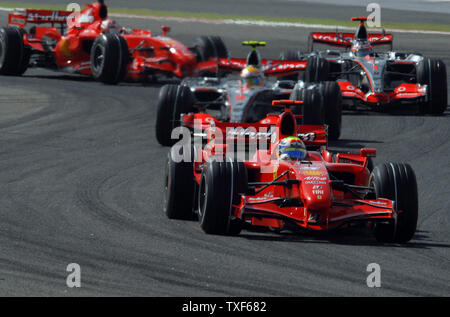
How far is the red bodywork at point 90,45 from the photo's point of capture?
27609 mm

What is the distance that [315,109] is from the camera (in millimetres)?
18688

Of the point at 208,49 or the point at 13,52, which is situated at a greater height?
the point at 208,49

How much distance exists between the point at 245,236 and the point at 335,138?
8651 millimetres

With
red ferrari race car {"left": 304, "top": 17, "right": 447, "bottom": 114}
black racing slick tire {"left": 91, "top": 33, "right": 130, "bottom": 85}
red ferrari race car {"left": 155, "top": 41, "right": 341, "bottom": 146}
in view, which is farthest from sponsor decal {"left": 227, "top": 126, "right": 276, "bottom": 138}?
black racing slick tire {"left": 91, "top": 33, "right": 130, "bottom": 85}

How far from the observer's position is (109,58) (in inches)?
1046

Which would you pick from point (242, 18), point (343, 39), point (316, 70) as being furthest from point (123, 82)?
point (242, 18)

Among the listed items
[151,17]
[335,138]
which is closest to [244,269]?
[335,138]

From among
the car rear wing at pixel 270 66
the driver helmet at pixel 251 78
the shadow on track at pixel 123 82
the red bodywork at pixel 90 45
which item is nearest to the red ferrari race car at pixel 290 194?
the driver helmet at pixel 251 78

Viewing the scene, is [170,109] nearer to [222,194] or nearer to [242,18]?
[222,194]

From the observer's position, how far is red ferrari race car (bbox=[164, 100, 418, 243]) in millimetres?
11305

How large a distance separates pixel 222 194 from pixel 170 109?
24.5 ft

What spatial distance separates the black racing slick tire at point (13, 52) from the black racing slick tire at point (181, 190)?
1669 cm

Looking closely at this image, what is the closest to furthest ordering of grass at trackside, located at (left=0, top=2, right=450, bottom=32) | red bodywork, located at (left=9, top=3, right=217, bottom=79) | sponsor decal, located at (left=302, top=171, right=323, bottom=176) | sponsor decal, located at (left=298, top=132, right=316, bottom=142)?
sponsor decal, located at (left=302, top=171, right=323, bottom=176), sponsor decal, located at (left=298, top=132, right=316, bottom=142), red bodywork, located at (left=9, top=3, right=217, bottom=79), grass at trackside, located at (left=0, top=2, right=450, bottom=32)

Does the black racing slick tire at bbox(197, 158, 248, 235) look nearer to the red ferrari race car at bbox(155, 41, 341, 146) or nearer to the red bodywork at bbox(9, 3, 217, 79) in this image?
the red ferrari race car at bbox(155, 41, 341, 146)
